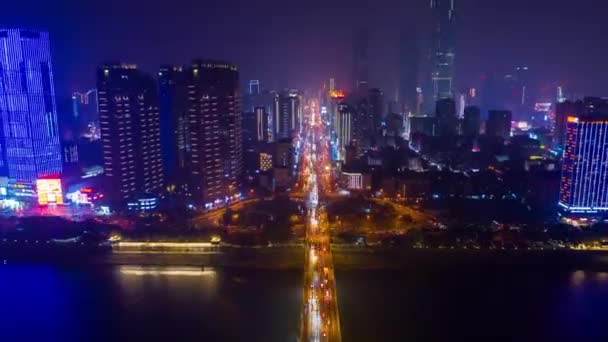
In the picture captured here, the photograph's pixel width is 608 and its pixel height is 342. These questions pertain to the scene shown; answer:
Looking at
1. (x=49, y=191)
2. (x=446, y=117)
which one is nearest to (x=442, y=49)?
(x=446, y=117)

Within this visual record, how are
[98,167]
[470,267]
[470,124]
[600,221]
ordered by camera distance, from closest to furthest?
[470,267] < [600,221] < [98,167] < [470,124]

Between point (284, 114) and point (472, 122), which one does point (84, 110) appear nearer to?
point (284, 114)

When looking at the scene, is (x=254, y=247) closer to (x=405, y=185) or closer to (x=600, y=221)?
(x=405, y=185)

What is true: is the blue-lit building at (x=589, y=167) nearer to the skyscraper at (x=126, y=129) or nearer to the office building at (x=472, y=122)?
the office building at (x=472, y=122)

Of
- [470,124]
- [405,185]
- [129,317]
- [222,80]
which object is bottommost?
[129,317]

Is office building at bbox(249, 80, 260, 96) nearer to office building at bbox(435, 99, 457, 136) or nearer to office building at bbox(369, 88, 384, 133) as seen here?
office building at bbox(369, 88, 384, 133)

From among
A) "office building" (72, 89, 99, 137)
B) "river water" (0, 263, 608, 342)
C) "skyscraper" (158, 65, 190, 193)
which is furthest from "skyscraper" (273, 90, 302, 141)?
"river water" (0, 263, 608, 342)

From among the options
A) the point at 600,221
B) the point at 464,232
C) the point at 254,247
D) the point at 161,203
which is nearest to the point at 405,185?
the point at 464,232
